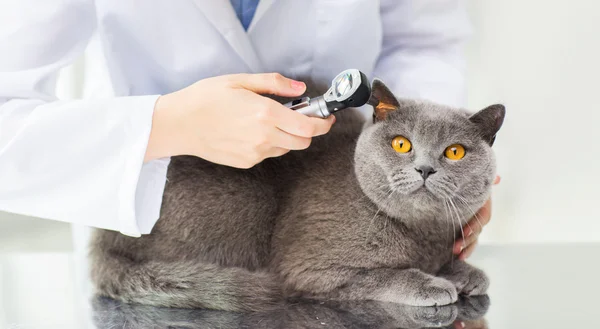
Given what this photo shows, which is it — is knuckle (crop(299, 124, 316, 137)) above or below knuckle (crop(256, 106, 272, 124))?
below

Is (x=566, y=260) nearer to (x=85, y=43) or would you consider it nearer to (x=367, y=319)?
(x=367, y=319)

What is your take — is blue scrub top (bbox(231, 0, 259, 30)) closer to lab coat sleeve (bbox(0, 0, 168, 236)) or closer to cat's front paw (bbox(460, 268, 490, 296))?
lab coat sleeve (bbox(0, 0, 168, 236))

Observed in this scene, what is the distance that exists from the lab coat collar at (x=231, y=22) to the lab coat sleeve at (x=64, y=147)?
261 mm

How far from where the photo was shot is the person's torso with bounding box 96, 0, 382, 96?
1340 mm

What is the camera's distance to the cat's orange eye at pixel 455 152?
1.23 metres

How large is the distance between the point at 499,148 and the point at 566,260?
86 centimetres

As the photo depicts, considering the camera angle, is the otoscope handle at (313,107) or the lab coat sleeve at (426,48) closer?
the otoscope handle at (313,107)

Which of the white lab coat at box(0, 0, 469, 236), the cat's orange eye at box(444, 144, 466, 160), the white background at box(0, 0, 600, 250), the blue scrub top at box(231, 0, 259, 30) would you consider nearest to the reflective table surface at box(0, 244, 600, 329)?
the white lab coat at box(0, 0, 469, 236)

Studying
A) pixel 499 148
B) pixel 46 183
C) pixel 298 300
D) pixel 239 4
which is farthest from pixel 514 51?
pixel 46 183

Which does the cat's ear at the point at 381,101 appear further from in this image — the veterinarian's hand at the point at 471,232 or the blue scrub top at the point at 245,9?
the blue scrub top at the point at 245,9

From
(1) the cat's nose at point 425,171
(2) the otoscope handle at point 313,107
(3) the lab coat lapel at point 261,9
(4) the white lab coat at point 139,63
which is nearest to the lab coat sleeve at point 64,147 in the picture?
(4) the white lab coat at point 139,63

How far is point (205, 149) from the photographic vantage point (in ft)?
3.95

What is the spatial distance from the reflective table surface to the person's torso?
1.48 ft

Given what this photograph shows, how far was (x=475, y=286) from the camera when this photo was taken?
1298 mm
